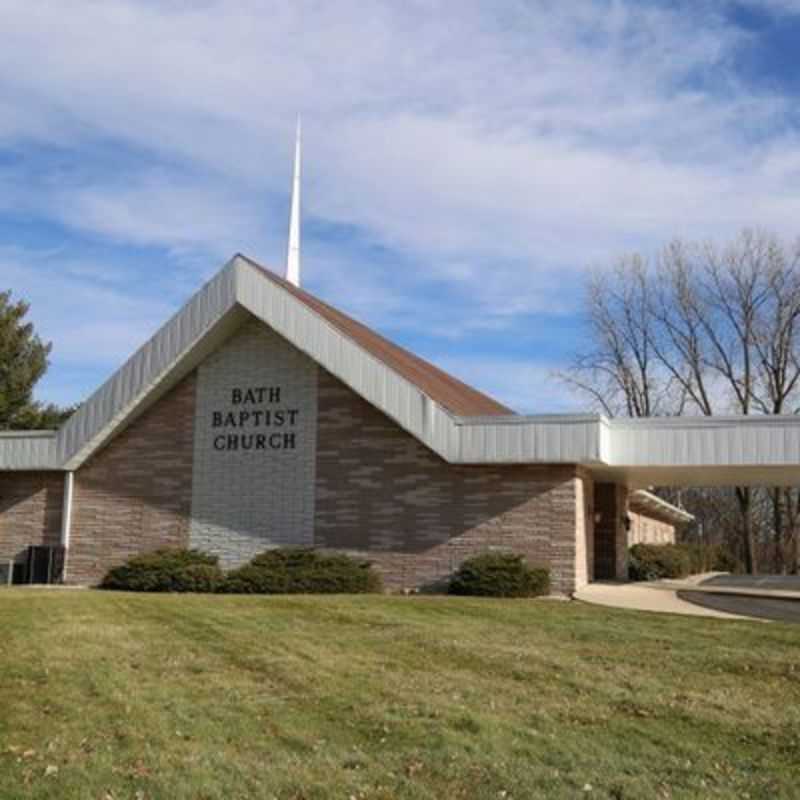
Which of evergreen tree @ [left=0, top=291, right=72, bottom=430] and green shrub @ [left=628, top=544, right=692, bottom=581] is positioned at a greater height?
evergreen tree @ [left=0, top=291, right=72, bottom=430]

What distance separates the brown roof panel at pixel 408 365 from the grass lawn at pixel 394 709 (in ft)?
29.2

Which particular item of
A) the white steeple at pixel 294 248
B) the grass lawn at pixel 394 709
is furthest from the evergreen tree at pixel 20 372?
the grass lawn at pixel 394 709

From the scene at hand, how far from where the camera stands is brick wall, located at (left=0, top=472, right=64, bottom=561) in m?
24.9

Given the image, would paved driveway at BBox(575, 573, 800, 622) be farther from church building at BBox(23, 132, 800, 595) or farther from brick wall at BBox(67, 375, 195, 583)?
brick wall at BBox(67, 375, 195, 583)

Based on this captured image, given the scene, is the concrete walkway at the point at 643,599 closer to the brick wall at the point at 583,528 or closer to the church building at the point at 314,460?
the brick wall at the point at 583,528

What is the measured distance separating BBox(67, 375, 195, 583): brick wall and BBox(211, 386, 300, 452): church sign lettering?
83cm

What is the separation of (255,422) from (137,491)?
323 cm

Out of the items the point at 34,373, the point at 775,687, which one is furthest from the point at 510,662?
the point at 34,373

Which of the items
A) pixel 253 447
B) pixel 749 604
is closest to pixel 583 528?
pixel 749 604

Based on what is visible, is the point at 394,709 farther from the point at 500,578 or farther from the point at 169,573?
the point at 169,573

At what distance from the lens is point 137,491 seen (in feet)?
79.7

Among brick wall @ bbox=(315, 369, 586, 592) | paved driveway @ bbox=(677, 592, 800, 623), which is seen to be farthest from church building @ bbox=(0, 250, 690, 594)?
paved driveway @ bbox=(677, 592, 800, 623)

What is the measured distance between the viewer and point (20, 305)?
40.7 m

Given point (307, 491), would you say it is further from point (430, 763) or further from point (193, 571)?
point (430, 763)
